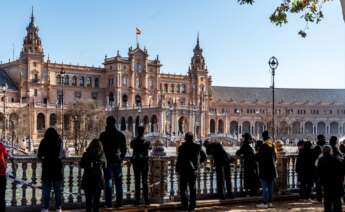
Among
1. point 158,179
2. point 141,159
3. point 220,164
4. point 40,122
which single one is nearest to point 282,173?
point 220,164

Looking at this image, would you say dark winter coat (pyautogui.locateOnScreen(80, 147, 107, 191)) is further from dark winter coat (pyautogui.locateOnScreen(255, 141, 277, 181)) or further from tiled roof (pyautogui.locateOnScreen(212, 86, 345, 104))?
tiled roof (pyautogui.locateOnScreen(212, 86, 345, 104))

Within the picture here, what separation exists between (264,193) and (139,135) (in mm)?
3268

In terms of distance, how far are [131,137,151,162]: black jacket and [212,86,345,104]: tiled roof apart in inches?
4703

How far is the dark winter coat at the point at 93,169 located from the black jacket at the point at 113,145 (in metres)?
0.78

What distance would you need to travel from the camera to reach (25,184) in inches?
419

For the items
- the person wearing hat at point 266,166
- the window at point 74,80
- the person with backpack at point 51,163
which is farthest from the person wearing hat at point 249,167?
the window at point 74,80

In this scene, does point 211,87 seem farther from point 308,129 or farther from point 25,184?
point 25,184

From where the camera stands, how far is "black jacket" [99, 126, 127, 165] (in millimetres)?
11109

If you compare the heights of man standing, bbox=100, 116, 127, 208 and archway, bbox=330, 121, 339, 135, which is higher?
man standing, bbox=100, 116, 127, 208

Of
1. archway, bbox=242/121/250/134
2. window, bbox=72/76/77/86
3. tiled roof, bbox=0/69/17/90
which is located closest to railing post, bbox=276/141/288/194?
tiled roof, bbox=0/69/17/90

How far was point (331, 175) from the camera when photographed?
34.6 ft

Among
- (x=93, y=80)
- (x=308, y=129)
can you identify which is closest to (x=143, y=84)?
(x=93, y=80)

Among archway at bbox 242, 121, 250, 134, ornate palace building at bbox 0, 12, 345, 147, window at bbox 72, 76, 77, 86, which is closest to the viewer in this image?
ornate palace building at bbox 0, 12, 345, 147

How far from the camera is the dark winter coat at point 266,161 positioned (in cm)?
1245
